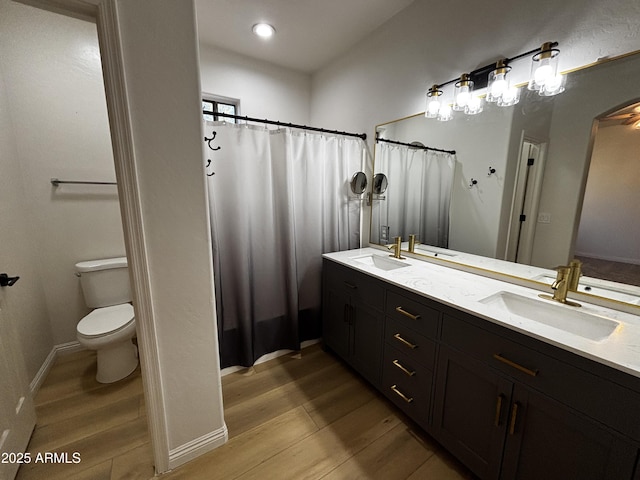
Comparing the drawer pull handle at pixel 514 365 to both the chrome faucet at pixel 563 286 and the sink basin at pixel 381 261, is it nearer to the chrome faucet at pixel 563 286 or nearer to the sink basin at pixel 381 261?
the chrome faucet at pixel 563 286

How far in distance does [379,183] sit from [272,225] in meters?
1.02

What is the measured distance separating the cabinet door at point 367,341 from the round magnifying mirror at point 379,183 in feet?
3.44

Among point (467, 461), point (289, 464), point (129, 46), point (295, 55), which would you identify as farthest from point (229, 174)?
point (467, 461)

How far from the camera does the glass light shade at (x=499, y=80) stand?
55.5 inches

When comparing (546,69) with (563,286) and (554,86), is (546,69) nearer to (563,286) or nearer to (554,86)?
(554,86)

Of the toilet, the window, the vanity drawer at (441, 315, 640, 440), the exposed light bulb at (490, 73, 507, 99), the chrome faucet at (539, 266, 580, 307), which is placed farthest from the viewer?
the window

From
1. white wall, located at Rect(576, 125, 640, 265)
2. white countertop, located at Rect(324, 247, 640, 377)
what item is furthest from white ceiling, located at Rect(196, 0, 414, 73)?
white countertop, located at Rect(324, 247, 640, 377)

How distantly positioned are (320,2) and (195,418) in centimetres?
268

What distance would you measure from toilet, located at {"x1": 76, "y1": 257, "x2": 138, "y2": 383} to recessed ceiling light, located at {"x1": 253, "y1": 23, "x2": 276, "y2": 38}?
85.2 inches

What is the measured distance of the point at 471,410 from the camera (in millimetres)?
1208

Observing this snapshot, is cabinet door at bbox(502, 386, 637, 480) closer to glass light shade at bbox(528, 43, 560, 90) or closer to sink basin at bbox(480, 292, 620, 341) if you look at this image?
sink basin at bbox(480, 292, 620, 341)

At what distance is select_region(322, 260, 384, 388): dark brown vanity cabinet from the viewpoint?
171cm

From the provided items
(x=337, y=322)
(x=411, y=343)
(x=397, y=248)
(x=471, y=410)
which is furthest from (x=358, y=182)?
(x=471, y=410)

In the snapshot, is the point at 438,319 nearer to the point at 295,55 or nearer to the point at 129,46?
the point at 129,46
